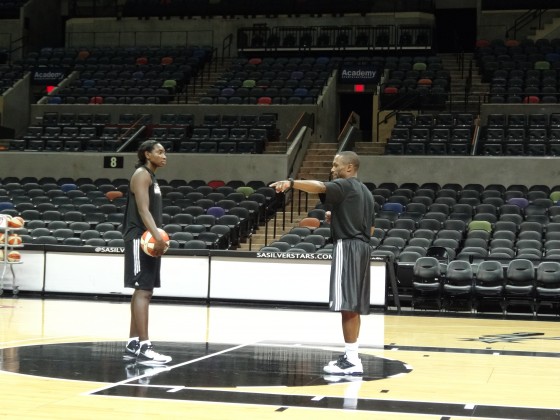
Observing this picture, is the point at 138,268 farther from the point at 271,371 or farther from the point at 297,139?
the point at 297,139

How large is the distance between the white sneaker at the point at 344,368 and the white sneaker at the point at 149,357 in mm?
1306

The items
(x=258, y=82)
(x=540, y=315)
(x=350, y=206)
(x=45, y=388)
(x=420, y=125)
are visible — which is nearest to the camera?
(x=45, y=388)

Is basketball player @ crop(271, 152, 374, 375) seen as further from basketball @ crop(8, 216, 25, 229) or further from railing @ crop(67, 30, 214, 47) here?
railing @ crop(67, 30, 214, 47)

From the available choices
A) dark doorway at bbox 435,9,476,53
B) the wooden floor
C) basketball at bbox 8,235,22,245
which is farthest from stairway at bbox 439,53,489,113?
the wooden floor

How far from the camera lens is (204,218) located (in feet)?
60.8

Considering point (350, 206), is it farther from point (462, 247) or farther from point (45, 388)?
point (462, 247)

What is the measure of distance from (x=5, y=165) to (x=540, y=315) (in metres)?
14.8

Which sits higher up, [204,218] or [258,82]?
[258,82]

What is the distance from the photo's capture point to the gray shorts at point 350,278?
735cm

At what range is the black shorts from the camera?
305 inches

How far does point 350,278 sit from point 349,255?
18 centimetres

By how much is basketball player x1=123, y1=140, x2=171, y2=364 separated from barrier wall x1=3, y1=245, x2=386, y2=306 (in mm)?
7439

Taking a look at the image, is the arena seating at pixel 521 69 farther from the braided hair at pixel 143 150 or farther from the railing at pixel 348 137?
the braided hair at pixel 143 150

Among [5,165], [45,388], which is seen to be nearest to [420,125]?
[5,165]
